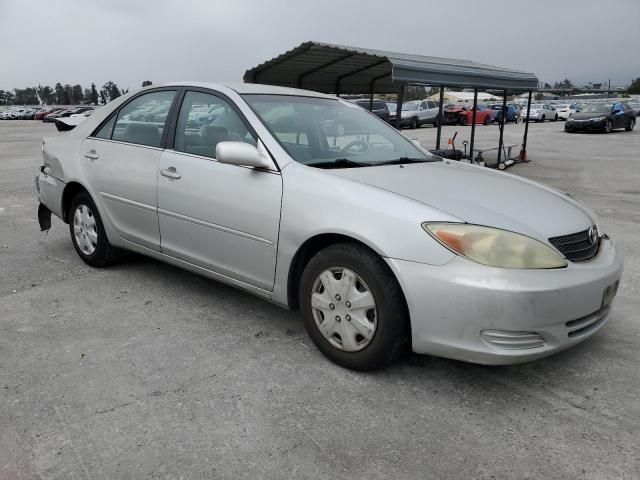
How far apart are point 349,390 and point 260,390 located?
453mm

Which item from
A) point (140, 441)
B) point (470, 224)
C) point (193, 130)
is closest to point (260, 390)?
point (140, 441)

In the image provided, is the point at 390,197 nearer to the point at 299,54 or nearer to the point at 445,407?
the point at 445,407

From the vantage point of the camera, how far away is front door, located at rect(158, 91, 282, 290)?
3281 millimetres

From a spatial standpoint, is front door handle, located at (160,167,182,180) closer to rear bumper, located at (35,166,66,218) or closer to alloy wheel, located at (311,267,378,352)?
alloy wheel, located at (311,267,378,352)

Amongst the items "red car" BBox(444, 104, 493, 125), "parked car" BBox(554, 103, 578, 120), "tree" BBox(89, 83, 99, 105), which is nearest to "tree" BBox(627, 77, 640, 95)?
"parked car" BBox(554, 103, 578, 120)

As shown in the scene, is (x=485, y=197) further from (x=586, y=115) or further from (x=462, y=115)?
(x=462, y=115)

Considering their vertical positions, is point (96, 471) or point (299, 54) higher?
point (299, 54)

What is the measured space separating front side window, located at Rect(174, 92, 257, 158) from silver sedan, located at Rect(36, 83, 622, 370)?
0.01 meters

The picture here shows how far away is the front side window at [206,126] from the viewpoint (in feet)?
11.8

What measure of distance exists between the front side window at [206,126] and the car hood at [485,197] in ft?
2.73

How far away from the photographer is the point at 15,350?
3.28 m

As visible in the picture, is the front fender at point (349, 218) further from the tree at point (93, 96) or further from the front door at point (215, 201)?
the tree at point (93, 96)

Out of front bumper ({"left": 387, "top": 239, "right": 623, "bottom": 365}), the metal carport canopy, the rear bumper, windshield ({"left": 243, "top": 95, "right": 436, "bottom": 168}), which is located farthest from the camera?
the metal carport canopy

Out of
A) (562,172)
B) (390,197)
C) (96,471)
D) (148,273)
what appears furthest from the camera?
(562,172)
